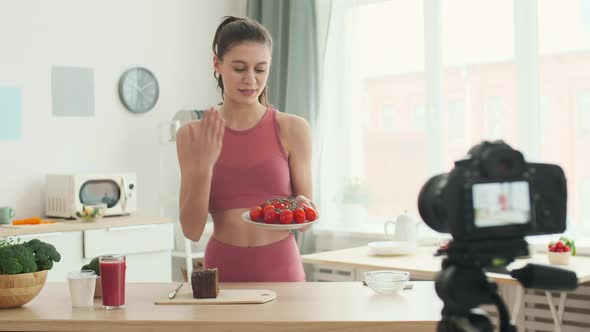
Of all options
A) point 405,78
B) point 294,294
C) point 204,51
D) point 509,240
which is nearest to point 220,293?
point 294,294

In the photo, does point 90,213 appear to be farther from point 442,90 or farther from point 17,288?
point 17,288

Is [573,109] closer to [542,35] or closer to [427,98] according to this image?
[542,35]

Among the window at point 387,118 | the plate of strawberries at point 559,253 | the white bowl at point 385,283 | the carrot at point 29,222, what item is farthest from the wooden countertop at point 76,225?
the white bowl at point 385,283

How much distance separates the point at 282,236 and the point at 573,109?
2306mm

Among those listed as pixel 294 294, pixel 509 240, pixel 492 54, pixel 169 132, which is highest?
pixel 492 54

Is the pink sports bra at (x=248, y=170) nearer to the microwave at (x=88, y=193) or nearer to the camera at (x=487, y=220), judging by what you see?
the camera at (x=487, y=220)

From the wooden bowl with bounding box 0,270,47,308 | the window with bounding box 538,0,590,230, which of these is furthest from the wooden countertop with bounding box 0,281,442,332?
the window with bounding box 538,0,590,230

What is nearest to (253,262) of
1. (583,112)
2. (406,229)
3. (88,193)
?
(406,229)

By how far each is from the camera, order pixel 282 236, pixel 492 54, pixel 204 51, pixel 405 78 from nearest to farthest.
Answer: pixel 282 236 < pixel 492 54 < pixel 405 78 < pixel 204 51

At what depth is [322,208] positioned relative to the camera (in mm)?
4973

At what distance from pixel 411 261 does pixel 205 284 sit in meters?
1.73

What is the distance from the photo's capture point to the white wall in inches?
176

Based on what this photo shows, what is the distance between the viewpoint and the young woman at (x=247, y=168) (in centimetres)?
239

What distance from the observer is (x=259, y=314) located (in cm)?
195
